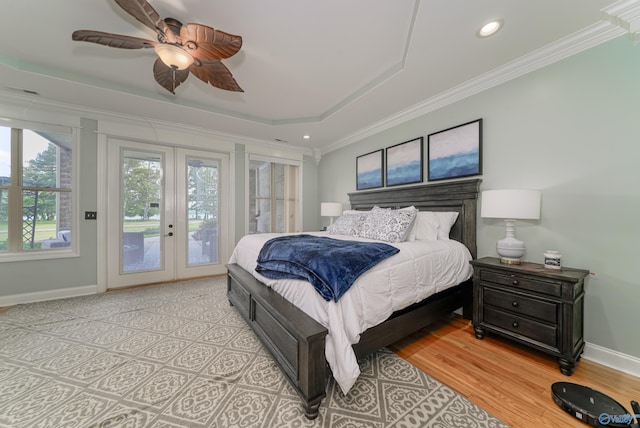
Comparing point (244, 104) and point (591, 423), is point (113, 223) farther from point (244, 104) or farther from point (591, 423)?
point (591, 423)

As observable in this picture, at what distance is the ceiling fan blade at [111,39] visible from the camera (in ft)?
5.38

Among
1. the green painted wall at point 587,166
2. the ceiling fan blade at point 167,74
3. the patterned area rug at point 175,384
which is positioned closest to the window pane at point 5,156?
the patterned area rug at point 175,384

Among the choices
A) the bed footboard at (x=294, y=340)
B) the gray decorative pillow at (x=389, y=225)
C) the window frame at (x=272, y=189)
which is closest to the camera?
the bed footboard at (x=294, y=340)

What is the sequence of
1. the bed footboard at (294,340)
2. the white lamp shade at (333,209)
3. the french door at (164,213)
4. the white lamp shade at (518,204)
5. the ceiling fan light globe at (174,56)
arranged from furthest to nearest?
the white lamp shade at (333,209), the french door at (164,213), the white lamp shade at (518,204), the ceiling fan light globe at (174,56), the bed footboard at (294,340)

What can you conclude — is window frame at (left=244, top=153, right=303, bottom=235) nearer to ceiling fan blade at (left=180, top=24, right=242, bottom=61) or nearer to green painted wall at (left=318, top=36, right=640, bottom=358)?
ceiling fan blade at (left=180, top=24, right=242, bottom=61)

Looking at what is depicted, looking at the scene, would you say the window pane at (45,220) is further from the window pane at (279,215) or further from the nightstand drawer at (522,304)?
the nightstand drawer at (522,304)

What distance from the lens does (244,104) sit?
3.31 m

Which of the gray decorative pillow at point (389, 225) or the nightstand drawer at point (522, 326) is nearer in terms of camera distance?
the nightstand drawer at point (522, 326)

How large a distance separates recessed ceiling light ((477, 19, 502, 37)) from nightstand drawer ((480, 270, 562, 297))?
6.66 ft

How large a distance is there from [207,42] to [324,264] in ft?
5.95

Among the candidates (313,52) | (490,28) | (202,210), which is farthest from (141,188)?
(490,28)

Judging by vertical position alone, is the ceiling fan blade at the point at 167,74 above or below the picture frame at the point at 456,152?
above

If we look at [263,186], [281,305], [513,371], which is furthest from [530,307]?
[263,186]

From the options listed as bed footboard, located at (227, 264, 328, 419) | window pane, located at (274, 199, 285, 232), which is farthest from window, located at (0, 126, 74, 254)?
bed footboard, located at (227, 264, 328, 419)
